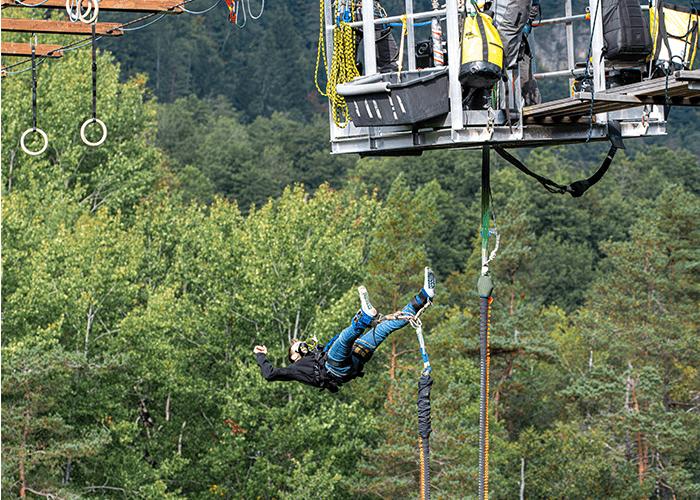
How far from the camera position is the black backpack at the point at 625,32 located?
22.9ft

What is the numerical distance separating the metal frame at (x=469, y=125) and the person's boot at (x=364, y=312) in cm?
121

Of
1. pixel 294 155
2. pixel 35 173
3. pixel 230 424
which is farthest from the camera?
pixel 294 155

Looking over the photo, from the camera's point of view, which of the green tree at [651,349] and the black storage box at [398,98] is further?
the green tree at [651,349]

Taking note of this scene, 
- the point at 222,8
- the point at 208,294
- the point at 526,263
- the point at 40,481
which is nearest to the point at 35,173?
the point at 208,294

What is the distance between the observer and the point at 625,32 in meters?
6.97

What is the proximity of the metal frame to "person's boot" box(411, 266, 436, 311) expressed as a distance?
102 centimetres

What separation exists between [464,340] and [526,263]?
774 cm

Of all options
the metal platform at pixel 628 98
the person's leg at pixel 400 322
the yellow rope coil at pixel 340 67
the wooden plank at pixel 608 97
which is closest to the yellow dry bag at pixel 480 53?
the metal platform at pixel 628 98

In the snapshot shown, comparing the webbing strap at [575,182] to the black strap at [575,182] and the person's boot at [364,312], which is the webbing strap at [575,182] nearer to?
the black strap at [575,182]

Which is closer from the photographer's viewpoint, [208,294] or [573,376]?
[208,294]

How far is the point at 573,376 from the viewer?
3588cm

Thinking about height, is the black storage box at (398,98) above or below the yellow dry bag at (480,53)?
below

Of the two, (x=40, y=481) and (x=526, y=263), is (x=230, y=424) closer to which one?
(x=40, y=481)

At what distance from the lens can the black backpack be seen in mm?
6965
